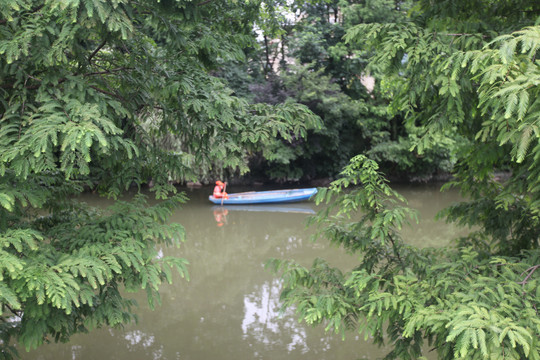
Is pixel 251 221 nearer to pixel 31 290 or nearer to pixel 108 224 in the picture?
pixel 108 224

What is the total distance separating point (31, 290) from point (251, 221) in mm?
9874

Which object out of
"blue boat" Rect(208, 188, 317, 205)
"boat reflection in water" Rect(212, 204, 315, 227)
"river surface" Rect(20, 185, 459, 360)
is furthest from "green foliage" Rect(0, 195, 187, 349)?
"blue boat" Rect(208, 188, 317, 205)

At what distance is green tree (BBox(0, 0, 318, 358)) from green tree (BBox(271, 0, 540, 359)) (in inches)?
35.7

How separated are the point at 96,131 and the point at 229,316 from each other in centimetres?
489

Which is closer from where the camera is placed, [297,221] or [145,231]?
[145,231]

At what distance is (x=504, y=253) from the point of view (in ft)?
11.8

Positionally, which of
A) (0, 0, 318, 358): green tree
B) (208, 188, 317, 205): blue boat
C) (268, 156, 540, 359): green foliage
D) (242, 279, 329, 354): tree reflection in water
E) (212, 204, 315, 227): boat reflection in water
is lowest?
(242, 279, 329, 354): tree reflection in water

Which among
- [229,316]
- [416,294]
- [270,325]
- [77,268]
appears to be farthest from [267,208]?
[77,268]

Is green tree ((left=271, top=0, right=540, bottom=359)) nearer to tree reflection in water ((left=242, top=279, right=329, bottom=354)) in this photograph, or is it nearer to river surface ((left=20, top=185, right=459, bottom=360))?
river surface ((left=20, top=185, right=459, bottom=360))

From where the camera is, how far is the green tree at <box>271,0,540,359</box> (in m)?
2.16

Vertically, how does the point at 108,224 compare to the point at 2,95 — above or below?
below

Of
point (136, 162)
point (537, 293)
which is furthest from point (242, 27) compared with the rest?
point (537, 293)

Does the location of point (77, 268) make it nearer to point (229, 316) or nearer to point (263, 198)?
point (229, 316)

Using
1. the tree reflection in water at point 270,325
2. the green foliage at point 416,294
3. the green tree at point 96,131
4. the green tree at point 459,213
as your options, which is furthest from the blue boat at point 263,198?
the green foliage at point 416,294
